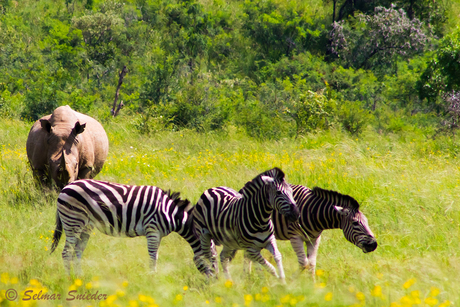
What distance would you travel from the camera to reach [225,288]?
407 centimetres

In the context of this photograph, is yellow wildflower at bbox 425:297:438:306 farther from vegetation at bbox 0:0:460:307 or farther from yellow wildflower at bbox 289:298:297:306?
yellow wildflower at bbox 289:298:297:306

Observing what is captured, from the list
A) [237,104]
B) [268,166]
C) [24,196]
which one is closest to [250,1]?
[237,104]

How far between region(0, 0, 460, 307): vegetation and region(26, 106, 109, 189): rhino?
47 cm

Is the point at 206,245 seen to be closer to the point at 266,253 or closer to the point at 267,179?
the point at 266,253

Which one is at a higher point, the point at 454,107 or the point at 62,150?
the point at 62,150

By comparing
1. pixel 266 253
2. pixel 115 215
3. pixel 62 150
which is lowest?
pixel 266 253

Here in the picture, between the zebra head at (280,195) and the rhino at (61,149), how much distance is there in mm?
3818

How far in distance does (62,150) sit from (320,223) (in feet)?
14.2

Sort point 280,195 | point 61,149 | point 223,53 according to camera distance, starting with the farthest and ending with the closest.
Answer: point 223,53
point 61,149
point 280,195

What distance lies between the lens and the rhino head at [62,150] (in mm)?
7164

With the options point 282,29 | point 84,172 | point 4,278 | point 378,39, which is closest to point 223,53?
point 282,29

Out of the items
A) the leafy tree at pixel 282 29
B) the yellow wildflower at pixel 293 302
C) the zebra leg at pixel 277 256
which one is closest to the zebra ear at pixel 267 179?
the zebra leg at pixel 277 256

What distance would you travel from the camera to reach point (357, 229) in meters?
4.82

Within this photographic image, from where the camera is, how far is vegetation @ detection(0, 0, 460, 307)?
4395 mm
